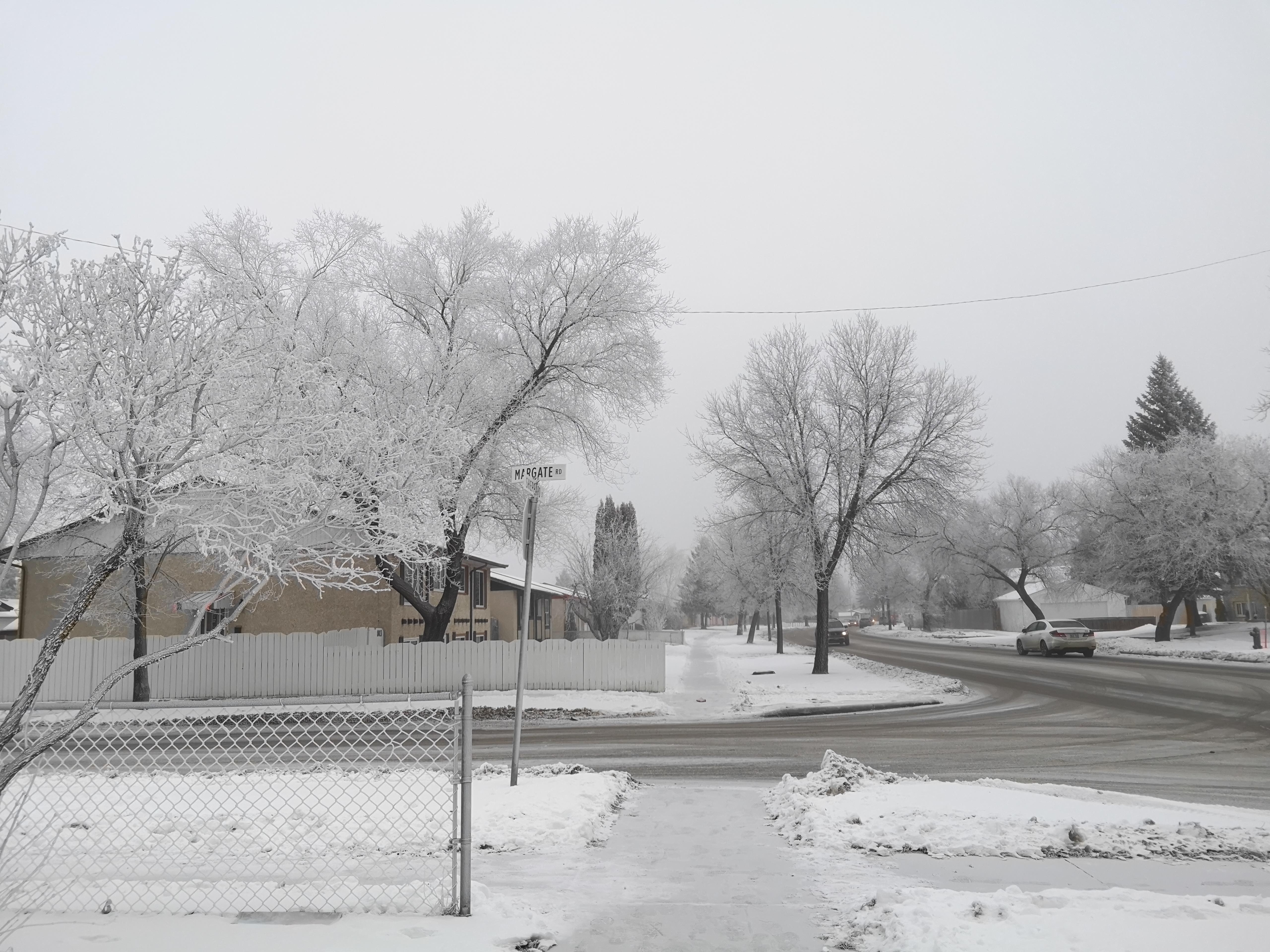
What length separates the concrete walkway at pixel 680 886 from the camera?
479cm

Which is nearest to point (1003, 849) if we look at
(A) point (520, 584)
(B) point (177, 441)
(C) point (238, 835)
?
(C) point (238, 835)

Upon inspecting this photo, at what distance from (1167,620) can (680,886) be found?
141 ft

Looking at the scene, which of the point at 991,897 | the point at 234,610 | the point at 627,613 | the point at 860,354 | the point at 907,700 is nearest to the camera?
the point at 991,897

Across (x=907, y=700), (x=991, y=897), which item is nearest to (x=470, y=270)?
(x=907, y=700)

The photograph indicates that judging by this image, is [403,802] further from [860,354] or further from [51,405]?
[860,354]

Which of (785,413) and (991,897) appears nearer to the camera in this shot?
(991,897)

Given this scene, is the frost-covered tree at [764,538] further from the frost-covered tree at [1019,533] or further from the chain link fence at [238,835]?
the frost-covered tree at [1019,533]

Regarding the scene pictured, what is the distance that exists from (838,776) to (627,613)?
3572 centimetres

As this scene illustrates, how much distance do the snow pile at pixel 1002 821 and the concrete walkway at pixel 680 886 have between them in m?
0.58

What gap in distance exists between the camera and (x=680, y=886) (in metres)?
5.80

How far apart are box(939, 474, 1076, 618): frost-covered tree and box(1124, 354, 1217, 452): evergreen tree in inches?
269

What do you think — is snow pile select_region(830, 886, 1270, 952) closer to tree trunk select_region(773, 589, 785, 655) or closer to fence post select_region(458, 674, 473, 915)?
fence post select_region(458, 674, 473, 915)

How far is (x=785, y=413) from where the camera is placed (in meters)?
27.4

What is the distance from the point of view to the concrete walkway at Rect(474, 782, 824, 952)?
479cm
